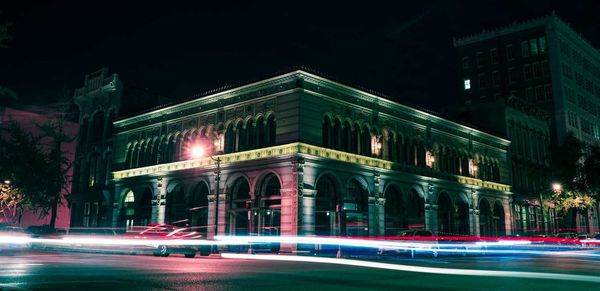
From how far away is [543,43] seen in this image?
225ft

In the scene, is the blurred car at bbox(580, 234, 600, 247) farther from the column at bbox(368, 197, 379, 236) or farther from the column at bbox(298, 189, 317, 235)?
the column at bbox(298, 189, 317, 235)

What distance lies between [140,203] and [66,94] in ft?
47.6

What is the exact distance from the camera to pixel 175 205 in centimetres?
3856

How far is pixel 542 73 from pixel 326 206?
49619mm

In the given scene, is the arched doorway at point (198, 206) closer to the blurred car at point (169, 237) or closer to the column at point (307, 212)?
the column at point (307, 212)

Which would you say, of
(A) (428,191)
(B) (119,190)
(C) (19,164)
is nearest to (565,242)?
(A) (428,191)

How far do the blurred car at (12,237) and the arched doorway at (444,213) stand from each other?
103ft

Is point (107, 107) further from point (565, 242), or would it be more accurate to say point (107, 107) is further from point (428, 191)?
point (565, 242)

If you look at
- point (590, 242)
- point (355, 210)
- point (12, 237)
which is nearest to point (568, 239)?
point (590, 242)

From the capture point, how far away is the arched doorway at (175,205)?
1494 inches

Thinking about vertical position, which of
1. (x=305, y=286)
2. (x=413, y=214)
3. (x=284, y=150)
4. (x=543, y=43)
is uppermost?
(x=543, y=43)

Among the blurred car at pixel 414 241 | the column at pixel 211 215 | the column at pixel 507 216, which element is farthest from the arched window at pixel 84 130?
the column at pixel 507 216

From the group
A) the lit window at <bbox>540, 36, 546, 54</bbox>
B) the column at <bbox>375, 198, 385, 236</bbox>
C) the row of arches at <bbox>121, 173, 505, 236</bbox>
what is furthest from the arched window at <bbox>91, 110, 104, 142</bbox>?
the lit window at <bbox>540, 36, 546, 54</bbox>

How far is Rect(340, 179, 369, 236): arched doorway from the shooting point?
3372 centimetres
